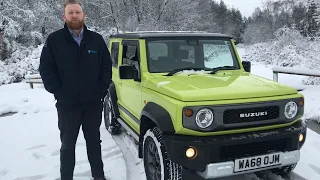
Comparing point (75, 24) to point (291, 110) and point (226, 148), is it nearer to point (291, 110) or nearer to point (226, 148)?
point (226, 148)

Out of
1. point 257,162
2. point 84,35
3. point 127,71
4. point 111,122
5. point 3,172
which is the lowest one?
point 3,172

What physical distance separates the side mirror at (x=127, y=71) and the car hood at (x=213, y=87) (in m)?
0.28

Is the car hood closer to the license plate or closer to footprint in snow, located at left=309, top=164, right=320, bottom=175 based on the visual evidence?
the license plate

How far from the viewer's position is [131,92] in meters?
4.56

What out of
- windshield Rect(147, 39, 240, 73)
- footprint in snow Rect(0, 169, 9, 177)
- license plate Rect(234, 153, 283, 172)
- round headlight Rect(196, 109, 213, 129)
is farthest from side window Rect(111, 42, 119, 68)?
license plate Rect(234, 153, 283, 172)

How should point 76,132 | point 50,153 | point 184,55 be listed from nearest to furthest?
1. point 76,132
2. point 184,55
3. point 50,153

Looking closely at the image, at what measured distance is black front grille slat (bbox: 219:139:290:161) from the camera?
9.96ft

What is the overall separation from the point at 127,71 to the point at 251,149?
178cm

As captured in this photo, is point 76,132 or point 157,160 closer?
point 157,160

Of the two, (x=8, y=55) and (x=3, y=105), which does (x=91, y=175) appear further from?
(x=8, y=55)

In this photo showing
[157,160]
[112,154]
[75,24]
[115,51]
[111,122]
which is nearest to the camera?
[75,24]

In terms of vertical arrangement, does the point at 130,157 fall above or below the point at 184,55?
below

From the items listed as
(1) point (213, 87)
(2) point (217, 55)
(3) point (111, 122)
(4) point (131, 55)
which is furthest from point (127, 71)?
(3) point (111, 122)

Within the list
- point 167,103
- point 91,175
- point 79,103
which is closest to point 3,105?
point 91,175
